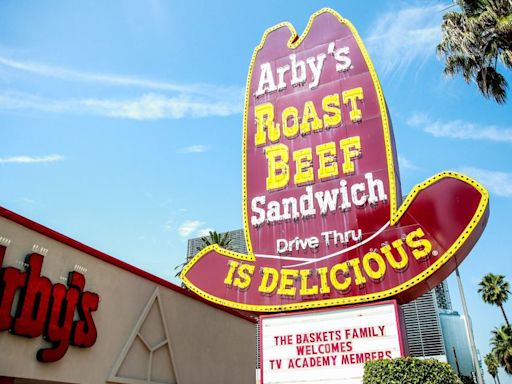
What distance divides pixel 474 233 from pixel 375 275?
275cm

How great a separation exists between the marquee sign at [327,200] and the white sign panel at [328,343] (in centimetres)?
44

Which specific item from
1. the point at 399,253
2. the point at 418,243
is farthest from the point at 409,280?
the point at 418,243

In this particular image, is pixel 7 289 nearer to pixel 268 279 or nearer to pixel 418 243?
pixel 268 279

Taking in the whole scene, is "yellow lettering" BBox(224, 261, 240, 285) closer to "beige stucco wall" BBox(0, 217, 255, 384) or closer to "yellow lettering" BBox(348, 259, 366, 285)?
"beige stucco wall" BBox(0, 217, 255, 384)

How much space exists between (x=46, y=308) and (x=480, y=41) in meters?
18.3

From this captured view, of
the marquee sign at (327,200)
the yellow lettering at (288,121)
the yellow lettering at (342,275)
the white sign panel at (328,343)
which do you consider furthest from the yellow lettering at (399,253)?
the yellow lettering at (288,121)

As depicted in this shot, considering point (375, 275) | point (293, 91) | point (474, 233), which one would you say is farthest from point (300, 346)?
point (293, 91)

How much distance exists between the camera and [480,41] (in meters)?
18.5

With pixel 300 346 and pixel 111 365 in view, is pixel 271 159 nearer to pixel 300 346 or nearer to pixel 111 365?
pixel 300 346

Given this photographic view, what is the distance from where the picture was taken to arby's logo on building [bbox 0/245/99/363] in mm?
10453

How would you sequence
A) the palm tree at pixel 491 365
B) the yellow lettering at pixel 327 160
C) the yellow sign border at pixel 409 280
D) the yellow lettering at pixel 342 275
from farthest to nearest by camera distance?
1. the palm tree at pixel 491 365
2. the yellow lettering at pixel 327 160
3. the yellow lettering at pixel 342 275
4. the yellow sign border at pixel 409 280

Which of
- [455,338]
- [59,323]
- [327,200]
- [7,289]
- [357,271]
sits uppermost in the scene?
[455,338]

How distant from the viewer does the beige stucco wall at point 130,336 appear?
36.1 feet

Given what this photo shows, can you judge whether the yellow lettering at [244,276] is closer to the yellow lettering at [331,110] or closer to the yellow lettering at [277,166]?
the yellow lettering at [277,166]
